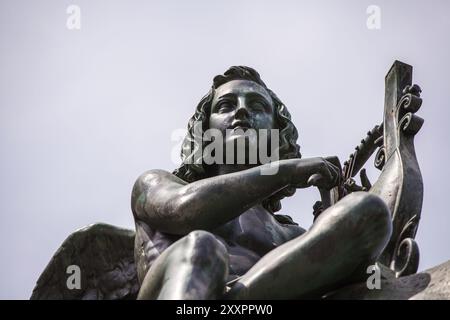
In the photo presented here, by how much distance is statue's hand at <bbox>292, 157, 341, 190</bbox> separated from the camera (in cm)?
879

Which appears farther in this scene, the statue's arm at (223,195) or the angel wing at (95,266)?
the angel wing at (95,266)

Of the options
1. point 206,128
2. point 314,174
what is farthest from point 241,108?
point 314,174

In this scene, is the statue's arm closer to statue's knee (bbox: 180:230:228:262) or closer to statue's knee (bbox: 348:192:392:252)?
statue's knee (bbox: 348:192:392:252)

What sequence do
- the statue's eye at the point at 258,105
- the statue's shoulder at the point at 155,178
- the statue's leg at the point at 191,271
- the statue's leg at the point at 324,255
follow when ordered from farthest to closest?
the statue's eye at the point at 258,105, the statue's shoulder at the point at 155,178, the statue's leg at the point at 324,255, the statue's leg at the point at 191,271

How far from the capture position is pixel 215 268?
763 cm

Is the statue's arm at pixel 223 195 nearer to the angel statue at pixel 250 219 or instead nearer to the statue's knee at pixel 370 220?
the angel statue at pixel 250 219

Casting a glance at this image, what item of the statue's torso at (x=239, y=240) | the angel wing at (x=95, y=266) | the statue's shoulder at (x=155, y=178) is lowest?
the angel wing at (x=95, y=266)

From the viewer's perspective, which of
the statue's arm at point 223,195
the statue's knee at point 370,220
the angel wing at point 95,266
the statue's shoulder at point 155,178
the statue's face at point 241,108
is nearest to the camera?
the statue's knee at point 370,220

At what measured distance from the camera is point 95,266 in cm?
1009

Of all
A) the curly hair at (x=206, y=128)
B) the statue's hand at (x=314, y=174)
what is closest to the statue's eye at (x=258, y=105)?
the curly hair at (x=206, y=128)

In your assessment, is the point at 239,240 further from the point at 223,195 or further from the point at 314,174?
the point at 314,174

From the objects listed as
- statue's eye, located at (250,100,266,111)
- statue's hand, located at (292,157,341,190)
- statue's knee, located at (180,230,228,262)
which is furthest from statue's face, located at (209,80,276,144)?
statue's knee, located at (180,230,228,262)

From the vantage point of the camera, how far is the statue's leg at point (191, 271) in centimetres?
741

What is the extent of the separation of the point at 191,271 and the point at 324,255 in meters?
0.94
